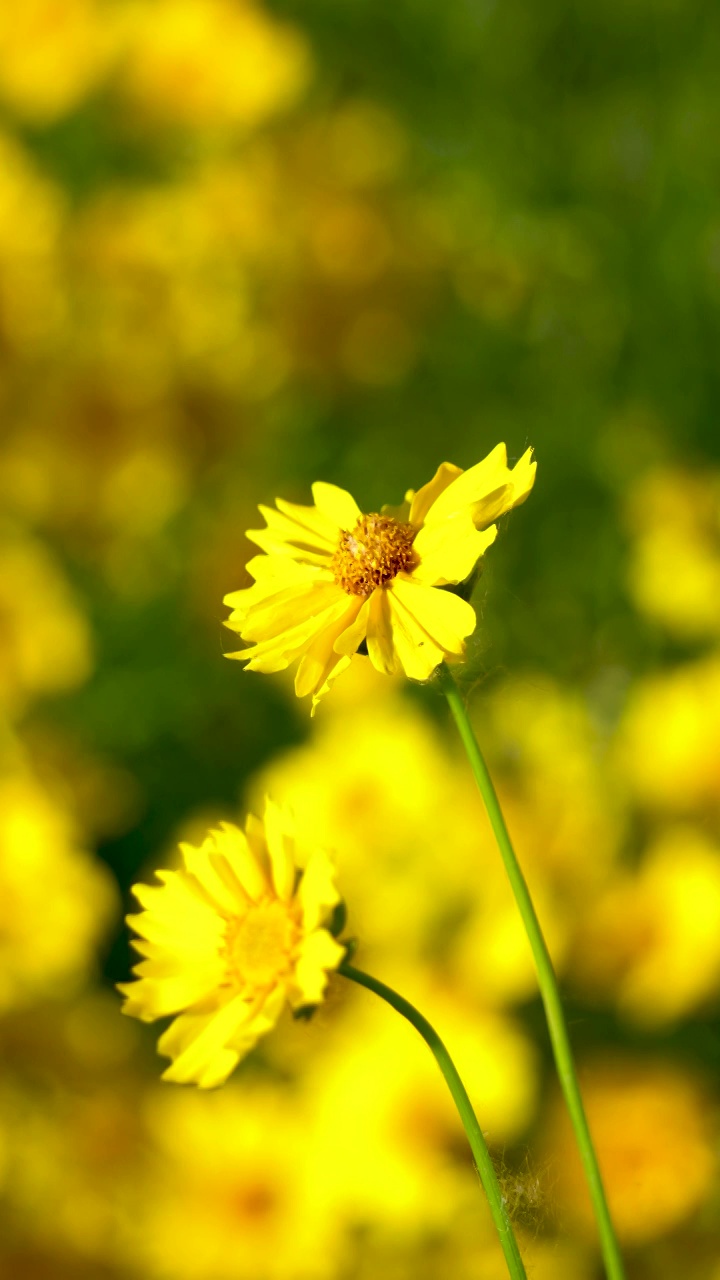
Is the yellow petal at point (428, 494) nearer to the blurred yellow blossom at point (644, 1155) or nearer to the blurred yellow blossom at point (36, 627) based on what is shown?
the blurred yellow blossom at point (644, 1155)

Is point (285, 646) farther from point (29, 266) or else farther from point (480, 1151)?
point (29, 266)

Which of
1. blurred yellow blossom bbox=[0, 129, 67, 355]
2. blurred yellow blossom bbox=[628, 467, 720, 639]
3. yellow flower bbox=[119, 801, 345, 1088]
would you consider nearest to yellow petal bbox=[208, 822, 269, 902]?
yellow flower bbox=[119, 801, 345, 1088]

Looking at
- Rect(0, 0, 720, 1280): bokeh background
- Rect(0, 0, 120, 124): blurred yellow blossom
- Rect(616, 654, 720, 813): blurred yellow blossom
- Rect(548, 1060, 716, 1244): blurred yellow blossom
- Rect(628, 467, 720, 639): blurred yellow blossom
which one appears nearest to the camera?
Rect(548, 1060, 716, 1244): blurred yellow blossom

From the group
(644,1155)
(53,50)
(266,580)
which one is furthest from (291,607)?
(53,50)

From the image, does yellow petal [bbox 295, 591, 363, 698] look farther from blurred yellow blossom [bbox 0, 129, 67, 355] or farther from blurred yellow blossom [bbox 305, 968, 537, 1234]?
blurred yellow blossom [bbox 0, 129, 67, 355]

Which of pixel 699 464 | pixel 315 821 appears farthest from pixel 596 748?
pixel 699 464
